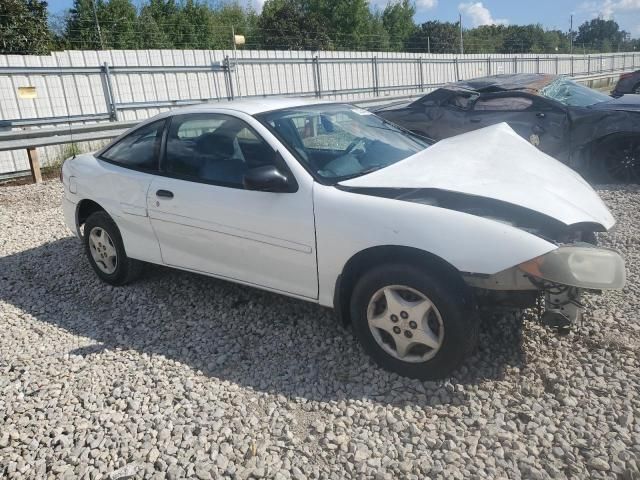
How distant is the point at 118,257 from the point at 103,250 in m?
0.22

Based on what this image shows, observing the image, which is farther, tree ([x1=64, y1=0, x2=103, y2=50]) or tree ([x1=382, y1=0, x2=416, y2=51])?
tree ([x1=382, y1=0, x2=416, y2=51])

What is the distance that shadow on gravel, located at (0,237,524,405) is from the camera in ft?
10.1

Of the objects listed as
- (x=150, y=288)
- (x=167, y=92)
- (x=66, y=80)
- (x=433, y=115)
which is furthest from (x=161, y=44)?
(x=150, y=288)

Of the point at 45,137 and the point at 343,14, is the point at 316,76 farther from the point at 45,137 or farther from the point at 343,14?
the point at 343,14

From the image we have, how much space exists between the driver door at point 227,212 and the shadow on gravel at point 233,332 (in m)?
0.40

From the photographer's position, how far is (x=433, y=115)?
755 cm

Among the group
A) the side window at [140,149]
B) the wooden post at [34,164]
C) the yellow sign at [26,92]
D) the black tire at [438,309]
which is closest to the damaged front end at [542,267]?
the black tire at [438,309]

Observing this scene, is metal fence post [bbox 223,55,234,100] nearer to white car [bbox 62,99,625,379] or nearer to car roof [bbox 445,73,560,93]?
car roof [bbox 445,73,560,93]

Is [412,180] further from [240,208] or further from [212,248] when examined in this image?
[212,248]

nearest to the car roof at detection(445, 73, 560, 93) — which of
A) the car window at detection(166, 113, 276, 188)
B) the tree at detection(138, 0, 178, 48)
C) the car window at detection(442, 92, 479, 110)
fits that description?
the car window at detection(442, 92, 479, 110)

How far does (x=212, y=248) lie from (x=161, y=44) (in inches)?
1096

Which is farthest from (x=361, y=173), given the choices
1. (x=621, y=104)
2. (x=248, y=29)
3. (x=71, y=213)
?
(x=248, y=29)

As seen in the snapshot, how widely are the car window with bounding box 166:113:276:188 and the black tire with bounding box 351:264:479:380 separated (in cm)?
108

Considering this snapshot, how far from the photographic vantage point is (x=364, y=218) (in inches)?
117
